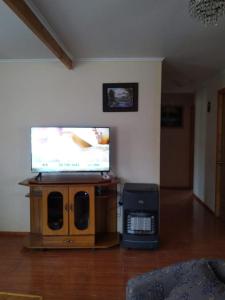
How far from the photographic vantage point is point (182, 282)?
4.63ft

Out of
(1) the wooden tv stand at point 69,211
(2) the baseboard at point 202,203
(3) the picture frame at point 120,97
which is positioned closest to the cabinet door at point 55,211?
(1) the wooden tv stand at point 69,211

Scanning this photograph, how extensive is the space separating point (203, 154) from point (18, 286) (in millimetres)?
3982

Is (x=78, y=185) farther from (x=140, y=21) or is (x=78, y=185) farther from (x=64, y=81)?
(x=140, y=21)

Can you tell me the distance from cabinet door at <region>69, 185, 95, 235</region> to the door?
223cm

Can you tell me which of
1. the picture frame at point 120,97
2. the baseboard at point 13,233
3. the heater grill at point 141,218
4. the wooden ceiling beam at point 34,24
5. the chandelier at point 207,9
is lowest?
the baseboard at point 13,233

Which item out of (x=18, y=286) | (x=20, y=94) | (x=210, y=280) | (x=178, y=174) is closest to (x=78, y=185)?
(x=18, y=286)

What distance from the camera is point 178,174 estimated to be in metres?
7.07

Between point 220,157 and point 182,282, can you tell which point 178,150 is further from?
point 182,282

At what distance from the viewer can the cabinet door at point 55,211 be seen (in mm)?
3293

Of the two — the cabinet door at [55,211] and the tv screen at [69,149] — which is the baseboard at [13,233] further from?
the tv screen at [69,149]

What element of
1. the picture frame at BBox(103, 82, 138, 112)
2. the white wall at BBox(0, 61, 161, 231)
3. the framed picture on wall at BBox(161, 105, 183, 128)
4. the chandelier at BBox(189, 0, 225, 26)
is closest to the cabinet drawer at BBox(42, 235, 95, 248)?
the white wall at BBox(0, 61, 161, 231)

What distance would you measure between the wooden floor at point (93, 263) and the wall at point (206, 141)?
0.98 metres

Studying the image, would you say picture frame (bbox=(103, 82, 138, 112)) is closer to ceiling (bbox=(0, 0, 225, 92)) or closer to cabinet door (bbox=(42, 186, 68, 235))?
ceiling (bbox=(0, 0, 225, 92))

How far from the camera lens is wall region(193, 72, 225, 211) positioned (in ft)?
15.4
